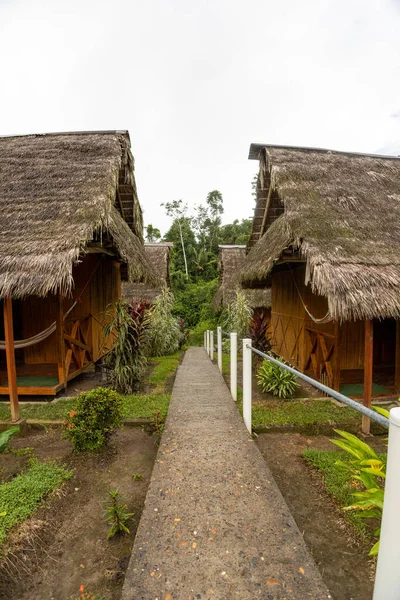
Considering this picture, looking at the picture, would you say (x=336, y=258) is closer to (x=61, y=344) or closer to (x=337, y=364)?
(x=337, y=364)

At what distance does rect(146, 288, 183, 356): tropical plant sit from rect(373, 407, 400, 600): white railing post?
9033 mm

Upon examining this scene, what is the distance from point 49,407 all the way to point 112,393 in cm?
198

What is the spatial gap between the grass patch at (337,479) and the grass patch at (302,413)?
65cm

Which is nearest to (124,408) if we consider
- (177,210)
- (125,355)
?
(125,355)

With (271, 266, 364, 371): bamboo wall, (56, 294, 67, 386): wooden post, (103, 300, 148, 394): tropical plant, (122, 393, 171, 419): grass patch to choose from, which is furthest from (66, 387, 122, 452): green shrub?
(271, 266, 364, 371): bamboo wall

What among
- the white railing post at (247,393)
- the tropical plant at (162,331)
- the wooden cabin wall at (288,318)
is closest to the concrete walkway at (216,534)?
the white railing post at (247,393)

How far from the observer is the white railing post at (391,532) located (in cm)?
99

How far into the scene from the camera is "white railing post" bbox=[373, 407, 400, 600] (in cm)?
99

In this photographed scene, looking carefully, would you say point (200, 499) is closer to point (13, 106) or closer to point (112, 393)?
point (112, 393)

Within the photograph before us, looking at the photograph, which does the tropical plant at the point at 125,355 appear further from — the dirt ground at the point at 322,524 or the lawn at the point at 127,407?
the dirt ground at the point at 322,524

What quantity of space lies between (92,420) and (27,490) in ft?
2.54

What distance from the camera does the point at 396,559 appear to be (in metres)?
0.99

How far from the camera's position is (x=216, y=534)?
191 centimetres

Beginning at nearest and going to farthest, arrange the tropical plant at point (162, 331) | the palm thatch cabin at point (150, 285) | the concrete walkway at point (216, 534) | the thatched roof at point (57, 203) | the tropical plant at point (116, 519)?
the concrete walkway at point (216, 534) < the tropical plant at point (116, 519) < the thatched roof at point (57, 203) < the tropical plant at point (162, 331) < the palm thatch cabin at point (150, 285)
